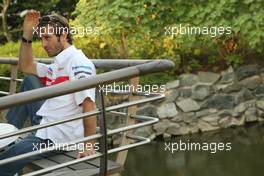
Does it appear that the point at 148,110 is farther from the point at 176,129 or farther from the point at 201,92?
the point at 201,92

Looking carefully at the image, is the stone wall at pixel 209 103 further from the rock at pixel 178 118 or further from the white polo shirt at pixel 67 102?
the white polo shirt at pixel 67 102

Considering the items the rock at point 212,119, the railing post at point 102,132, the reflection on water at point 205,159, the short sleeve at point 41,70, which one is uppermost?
the short sleeve at point 41,70

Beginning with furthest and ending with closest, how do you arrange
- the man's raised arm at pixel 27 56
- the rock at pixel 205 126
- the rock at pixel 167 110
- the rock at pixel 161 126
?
the rock at pixel 205 126, the rock at pixel 167 110, the rock at pixel 161 126, the man's raised arm at pixel 27 56

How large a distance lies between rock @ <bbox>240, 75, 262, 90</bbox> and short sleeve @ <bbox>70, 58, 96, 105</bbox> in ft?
17.7

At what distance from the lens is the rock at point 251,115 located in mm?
8062

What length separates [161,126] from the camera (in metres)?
7.68

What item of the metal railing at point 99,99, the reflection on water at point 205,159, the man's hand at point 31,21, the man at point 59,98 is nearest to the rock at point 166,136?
the reflection on water at point 205,159

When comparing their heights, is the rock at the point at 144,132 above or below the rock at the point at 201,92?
below

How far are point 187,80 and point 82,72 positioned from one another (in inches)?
196

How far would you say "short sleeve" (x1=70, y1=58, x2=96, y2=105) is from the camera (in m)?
2.99

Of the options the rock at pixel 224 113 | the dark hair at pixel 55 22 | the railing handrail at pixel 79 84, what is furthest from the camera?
the rock at pixel 224 113

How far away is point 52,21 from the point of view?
10.5 ft

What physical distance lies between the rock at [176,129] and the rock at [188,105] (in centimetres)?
26

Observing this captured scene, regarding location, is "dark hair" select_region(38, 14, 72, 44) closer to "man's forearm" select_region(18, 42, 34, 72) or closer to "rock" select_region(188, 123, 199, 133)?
"man's forearm" select_region(18, 42, 34, 72)
